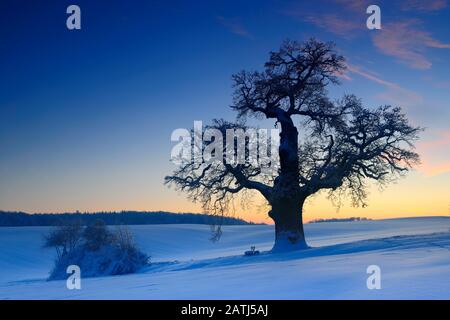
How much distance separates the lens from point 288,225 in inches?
984

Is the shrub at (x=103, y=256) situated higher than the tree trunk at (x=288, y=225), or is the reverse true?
the tree trunk at (x=288, y=225)

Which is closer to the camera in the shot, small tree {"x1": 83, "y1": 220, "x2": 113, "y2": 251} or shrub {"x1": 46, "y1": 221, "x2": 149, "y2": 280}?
shrub {"x1": 46, "y1": 221, "x2": 149, "y2": 280}

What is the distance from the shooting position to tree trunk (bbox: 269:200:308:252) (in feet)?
81.7

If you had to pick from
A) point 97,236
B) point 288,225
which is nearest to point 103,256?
point 97,236

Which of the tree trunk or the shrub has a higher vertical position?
the tree trunk

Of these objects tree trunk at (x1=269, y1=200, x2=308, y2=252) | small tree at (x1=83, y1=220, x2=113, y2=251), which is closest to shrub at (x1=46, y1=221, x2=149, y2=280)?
small tree at (x1=83, y1=220, x2=113, y2=251)

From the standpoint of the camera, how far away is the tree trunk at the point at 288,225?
24.9m

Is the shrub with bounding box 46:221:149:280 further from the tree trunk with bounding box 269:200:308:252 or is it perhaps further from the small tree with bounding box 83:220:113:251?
the tree trunk with bounding box 269:200:308:252

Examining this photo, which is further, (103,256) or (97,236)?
(97,236)

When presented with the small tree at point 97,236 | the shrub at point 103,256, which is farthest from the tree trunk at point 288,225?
the small tree at point 97,236

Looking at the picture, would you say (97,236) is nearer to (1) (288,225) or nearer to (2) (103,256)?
(2) (103,256)

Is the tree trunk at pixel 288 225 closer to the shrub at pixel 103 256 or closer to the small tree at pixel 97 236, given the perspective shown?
the shrub at pixel 103 256
